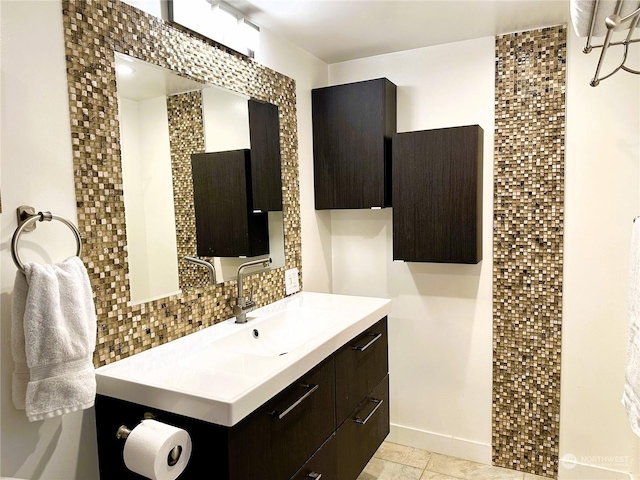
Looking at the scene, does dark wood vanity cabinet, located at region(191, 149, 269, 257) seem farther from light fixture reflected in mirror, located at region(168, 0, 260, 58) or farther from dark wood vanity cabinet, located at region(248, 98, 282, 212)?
light fixture reflected in mirror, located at region(168, 0, 260, 58)

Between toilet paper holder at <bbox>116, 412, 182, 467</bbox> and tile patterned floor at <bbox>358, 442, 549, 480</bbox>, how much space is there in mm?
1586

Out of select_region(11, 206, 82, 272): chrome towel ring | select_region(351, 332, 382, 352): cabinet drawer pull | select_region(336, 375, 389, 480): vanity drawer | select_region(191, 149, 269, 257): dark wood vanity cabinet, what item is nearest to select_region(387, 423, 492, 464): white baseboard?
select_region(336, 375, 389, 480): vanity drawer

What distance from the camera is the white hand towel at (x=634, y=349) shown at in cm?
144

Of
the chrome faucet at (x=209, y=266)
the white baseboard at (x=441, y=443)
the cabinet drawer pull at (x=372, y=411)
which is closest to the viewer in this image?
the chrome faucet at (x=209, y=266)

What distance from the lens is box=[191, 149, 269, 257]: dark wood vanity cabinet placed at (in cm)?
180

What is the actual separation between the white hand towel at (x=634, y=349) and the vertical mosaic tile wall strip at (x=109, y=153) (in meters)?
1.58

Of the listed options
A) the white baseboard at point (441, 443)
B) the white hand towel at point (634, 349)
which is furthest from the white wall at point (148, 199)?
the white baseboard at point (441, 443)

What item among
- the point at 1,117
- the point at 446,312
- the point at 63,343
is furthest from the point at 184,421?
the point at 446,312

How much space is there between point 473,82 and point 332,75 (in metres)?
0.87

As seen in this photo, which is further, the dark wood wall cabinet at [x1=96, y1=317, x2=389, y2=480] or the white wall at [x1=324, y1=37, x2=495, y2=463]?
the white wall at [x1=324, y1=37, x2=495, y2=463]

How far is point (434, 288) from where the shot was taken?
2576 mm

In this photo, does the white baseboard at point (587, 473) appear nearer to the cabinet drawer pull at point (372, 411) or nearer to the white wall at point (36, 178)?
the cabinet drawer pull at point (372, 411)

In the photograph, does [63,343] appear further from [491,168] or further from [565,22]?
[565,22]

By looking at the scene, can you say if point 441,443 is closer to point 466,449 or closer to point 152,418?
point 466,449
